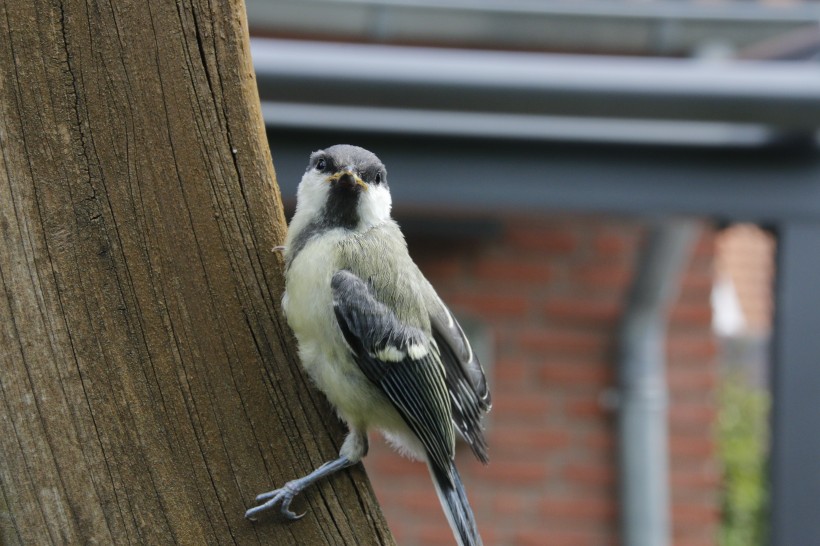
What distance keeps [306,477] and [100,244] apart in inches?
18.9

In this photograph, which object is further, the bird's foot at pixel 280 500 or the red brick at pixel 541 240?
the red brick at pixel 541 240

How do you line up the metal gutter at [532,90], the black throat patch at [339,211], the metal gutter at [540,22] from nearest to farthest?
the black throat patch at [339,211]
the metal gutter at [532,90]
the metal gutter at [540,22]

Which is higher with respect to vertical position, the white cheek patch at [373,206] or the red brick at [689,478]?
the white cheek patch at [373,206]

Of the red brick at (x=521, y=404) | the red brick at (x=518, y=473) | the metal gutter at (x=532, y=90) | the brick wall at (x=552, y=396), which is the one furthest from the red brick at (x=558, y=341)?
the metal gutter at (x=532, y=90)

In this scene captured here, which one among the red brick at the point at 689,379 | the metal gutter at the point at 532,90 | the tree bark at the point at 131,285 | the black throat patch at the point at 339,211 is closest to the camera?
the tree bark at the point at 131,285

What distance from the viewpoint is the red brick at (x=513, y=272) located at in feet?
16.0

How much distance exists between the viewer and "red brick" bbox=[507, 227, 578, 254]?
4852mm

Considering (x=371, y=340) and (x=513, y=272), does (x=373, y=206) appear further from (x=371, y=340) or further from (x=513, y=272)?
(x=513, y=272)

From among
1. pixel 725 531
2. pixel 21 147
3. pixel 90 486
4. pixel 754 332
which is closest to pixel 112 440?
pixel 90 486

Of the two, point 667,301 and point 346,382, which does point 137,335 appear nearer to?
point 346,382

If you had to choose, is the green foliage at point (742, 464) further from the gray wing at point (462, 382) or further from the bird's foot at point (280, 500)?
the bird's foot at point (280, 500)

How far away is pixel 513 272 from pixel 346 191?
308 cm

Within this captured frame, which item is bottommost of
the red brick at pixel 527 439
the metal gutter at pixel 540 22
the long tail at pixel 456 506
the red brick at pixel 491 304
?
the red brick at pixel 527 439

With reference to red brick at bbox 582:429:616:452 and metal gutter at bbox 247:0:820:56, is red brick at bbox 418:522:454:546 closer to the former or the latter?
red brick at bbox 582:429:616:452
